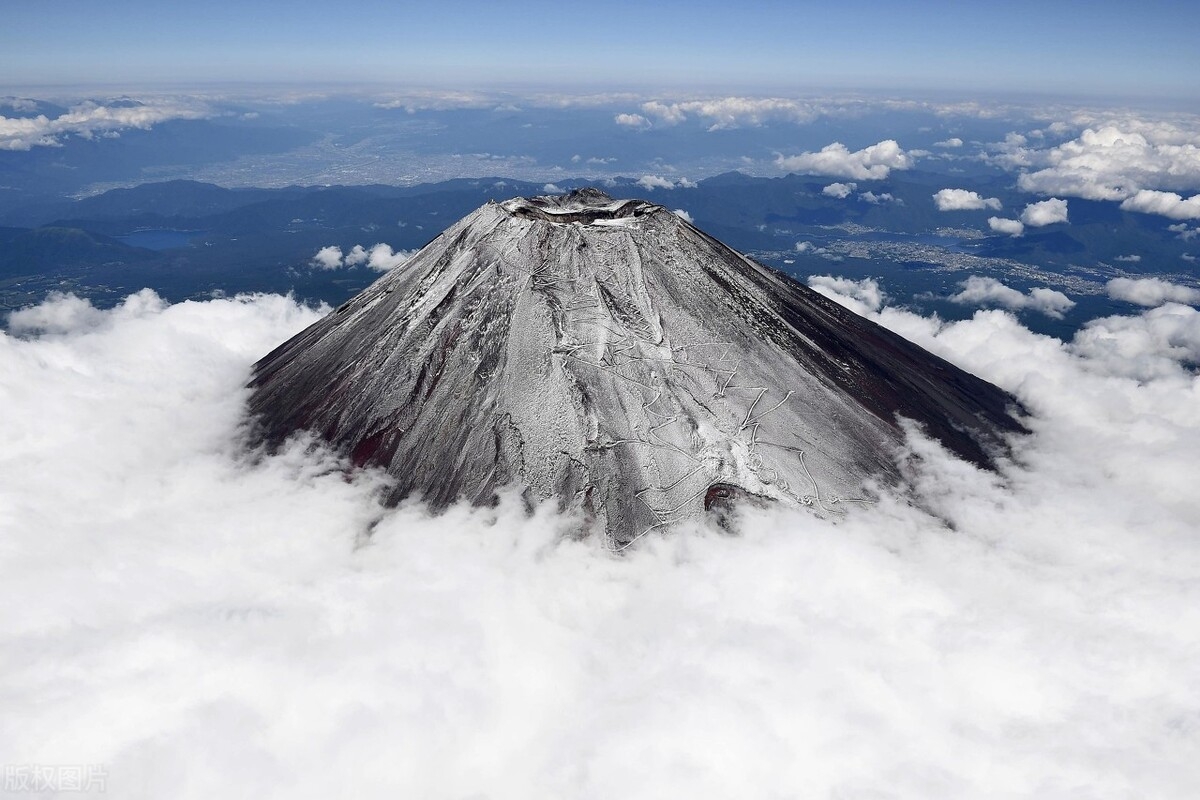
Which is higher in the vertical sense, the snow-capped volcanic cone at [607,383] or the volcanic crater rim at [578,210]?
the volcanic crater rim at [578,210]

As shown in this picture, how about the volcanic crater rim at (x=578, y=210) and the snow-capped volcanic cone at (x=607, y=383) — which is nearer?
the snow-capped volcanic cone at (x=607, y=383)

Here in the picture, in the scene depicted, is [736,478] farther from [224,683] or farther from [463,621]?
[224,683]

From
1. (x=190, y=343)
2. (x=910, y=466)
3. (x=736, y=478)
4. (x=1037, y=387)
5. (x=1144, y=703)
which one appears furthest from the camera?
(x=190, y=343)

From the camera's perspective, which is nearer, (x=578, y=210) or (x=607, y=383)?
(x=607, y=383)

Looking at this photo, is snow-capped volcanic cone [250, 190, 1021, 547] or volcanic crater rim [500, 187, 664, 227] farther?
volcanic crater rim [500, 187, 664, 227]

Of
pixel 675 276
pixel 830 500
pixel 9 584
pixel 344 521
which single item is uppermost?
pixel 675 276

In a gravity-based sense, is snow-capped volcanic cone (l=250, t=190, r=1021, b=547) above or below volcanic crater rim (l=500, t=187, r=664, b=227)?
below

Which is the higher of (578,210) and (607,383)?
(578,210)

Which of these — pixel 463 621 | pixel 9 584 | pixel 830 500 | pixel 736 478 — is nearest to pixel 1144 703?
pixel 830 500
